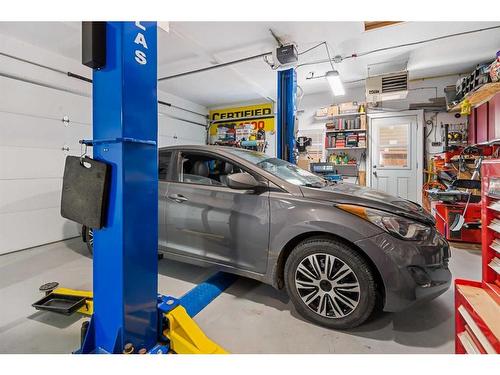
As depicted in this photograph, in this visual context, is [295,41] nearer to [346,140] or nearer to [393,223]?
[346,140]

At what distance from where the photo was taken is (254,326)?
178 centimetres

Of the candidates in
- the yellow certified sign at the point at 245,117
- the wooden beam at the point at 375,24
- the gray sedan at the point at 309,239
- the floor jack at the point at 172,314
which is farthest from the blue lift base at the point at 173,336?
the yellow certified sign at the point at 245,117

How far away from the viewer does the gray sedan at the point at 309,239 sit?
1.62 metres

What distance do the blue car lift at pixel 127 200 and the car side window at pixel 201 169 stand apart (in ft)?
3.49

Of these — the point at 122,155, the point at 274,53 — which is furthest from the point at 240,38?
the point at 122,155

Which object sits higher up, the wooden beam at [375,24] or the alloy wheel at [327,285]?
the wooden beam at [375,24]

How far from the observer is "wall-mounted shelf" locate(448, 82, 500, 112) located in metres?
3.80

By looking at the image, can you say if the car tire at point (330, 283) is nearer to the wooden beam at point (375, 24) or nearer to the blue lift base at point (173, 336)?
the blue lift base at point (173, 336)

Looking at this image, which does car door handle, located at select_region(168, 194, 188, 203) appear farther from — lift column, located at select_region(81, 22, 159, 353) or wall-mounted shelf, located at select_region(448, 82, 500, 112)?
wall-mounted shelf, located at select_region(448, 82, 500, 112)

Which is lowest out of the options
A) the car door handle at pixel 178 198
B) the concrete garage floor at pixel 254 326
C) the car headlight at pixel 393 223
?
the concrete garage floor at pixel 254 326

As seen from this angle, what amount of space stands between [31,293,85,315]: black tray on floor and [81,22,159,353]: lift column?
0.64m

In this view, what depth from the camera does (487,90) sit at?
157 inches

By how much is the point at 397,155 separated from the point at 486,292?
549cm
